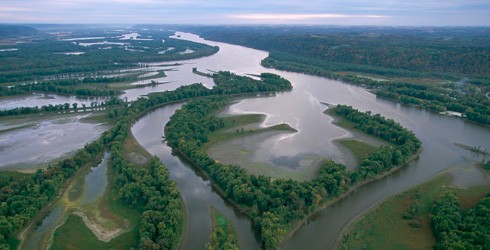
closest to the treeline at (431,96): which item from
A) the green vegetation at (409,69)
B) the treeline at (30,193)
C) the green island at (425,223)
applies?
the green vegetation at (409,69)

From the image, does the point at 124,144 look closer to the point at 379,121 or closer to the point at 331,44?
the point at 379,121

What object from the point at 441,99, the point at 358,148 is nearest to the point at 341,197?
the point at 358,148

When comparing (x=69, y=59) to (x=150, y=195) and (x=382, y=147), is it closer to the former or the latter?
(x=150, y=195)

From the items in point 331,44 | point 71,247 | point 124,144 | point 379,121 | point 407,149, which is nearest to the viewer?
point 71,247

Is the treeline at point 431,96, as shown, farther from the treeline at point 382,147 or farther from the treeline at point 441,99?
the treeline at point 382,147

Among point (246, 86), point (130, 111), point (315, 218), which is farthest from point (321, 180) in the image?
point (246, 86)

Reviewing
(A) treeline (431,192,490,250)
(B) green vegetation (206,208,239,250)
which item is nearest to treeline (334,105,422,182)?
(A) treeline (431,192,490,250)

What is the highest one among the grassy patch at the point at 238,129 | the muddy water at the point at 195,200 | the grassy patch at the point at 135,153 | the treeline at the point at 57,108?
the grassy patch at the point at 238,129
